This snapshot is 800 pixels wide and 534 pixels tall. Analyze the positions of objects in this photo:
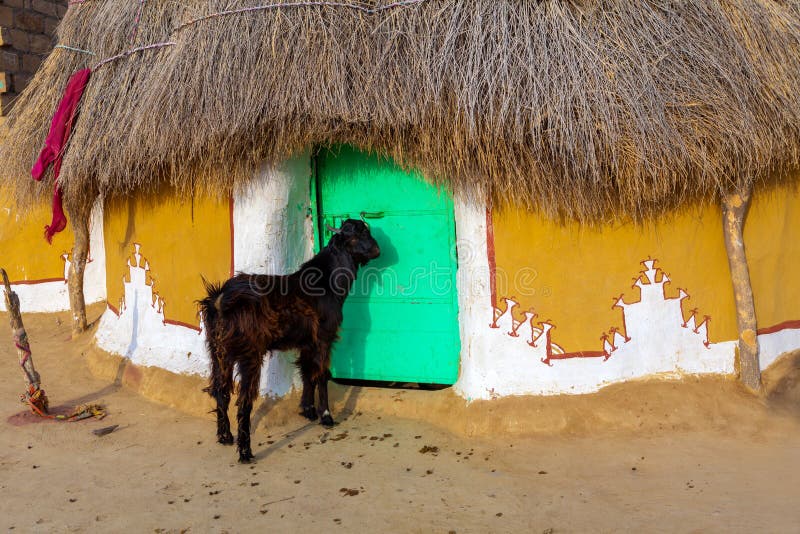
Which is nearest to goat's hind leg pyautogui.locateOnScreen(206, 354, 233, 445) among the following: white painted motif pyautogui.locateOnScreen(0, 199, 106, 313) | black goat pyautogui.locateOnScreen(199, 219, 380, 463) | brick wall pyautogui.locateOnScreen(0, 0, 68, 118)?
black goat pyautogui.locateOnScreen(199, 219, 380, 463)

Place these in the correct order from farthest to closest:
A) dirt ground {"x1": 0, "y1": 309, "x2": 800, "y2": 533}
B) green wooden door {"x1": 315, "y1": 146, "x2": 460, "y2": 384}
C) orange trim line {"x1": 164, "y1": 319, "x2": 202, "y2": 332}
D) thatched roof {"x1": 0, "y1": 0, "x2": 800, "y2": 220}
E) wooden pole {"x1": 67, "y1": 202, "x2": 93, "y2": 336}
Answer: wooden pole {"x1": 67, "y1": 202, "x2": 93, "y2": 336}
orange trim line {"x1": 164, "y1": 319, "x2": 202, "y2": 332}
green wooden door {"x1": 315, "y1": 146, "x2": 460, "y2": 384}
thatched roof {"x1": 0, "y1": 0, "x2": 800, "y2": 220}
dirt ground {"x1": 0, "y1": 309, "x2": 800, "y2": 533}

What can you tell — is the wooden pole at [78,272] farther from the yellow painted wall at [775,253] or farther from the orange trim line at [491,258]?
the yellow painted wall at [775,253]

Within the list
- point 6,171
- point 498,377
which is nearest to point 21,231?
point 6,171

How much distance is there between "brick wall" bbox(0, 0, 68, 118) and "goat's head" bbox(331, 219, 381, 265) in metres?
5.28

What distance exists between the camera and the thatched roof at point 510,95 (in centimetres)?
409

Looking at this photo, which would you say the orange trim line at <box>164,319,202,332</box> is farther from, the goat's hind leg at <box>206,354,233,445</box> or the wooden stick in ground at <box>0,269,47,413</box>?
the wooden stick in ground at <box>0,269,47,413</box>

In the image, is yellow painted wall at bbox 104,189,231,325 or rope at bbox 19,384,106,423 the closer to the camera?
rope at bbox 19,384,106,423

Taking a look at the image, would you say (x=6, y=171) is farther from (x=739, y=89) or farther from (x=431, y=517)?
(x=739, y=89)

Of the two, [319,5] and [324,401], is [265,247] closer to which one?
[324,401]

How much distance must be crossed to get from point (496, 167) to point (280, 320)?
6.25 ft

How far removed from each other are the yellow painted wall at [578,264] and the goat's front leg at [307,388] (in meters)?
1.58

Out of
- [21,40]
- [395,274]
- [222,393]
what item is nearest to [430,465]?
[222,393]

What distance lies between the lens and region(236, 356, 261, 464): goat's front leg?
164 inches

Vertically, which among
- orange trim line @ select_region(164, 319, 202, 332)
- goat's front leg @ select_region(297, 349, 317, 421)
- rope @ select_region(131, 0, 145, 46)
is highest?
rope @ select_region(131, 0, 145, 46)
